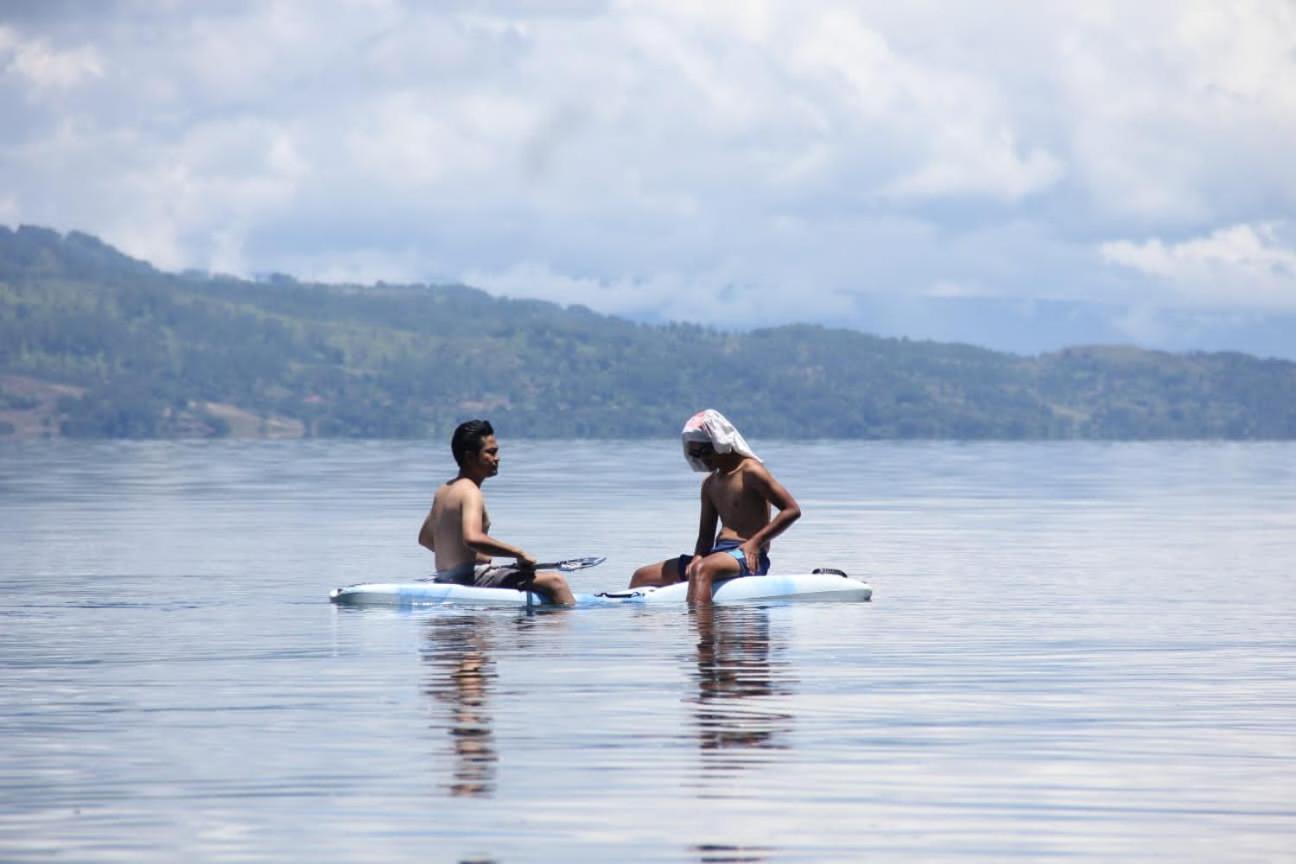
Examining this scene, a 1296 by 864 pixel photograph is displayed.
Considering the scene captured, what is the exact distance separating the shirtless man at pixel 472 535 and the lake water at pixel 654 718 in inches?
19.9

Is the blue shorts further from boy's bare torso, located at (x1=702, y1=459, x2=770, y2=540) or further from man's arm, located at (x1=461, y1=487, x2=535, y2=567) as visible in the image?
man's arm, located at (x1=461, y1=487, x2=535, y2=567)

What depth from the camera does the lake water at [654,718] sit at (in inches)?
499

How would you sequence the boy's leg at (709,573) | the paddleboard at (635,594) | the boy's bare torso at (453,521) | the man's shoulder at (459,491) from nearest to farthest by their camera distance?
the man's shoulder at (459,491) < the boy's bare torso at (453,521) < the paddleboard at (635,594) < the boy's leg at (709,573)

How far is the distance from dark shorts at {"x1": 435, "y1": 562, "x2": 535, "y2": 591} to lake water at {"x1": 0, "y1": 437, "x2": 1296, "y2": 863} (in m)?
0.38

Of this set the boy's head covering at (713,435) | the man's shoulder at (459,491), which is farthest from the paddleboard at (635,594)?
the boy's head covering at (713,435)

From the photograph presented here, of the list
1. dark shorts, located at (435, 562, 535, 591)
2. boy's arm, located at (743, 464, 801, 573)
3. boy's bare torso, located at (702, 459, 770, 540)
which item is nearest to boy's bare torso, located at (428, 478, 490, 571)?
dark shorts, located at (435, 562, 535, 591)

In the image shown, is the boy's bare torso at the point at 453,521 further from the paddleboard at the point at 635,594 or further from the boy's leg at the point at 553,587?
the boy's leg at the point at 553,587


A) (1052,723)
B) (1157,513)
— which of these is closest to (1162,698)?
(1052,723)

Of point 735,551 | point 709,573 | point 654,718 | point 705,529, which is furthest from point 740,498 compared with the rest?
point 654,718

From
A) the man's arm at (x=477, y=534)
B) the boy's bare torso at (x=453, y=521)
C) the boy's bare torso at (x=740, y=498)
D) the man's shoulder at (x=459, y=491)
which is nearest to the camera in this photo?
the man's shoulder at (x=459, y=491)

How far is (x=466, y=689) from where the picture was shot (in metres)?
19.4

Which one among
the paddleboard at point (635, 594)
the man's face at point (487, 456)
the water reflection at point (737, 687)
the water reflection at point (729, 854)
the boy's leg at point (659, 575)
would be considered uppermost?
the man's face at point (487, 456)

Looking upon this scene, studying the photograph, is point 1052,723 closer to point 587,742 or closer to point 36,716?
point 587,742

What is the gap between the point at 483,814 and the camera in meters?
13.1
